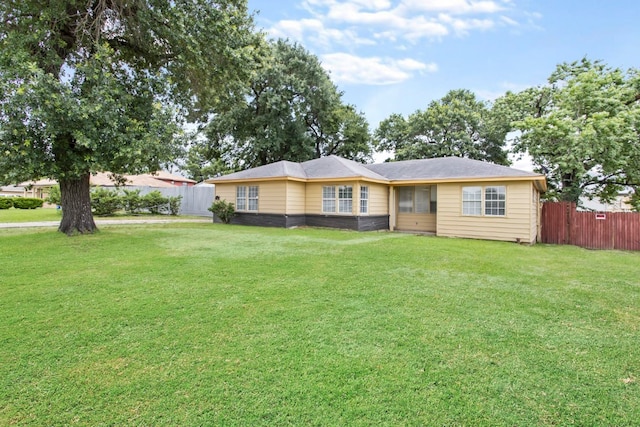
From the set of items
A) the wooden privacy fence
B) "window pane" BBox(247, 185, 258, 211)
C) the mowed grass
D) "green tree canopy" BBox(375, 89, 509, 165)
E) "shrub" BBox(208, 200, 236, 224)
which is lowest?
the mowed grass

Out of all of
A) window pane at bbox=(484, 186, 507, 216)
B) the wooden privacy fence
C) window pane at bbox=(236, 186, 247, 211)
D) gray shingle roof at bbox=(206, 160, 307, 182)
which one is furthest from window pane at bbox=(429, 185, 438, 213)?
window pane at bbox=(236, 186, 247, 211)

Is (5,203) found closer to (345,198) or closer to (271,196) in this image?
(271,196)

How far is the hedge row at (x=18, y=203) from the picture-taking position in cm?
2366

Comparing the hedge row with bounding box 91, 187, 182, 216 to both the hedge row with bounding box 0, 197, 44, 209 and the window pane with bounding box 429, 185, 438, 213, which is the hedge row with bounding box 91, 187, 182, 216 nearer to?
the hedge row with bounding box 0, 197, 44, 209

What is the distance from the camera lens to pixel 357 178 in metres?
12.9

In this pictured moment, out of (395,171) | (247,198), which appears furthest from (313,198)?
(395,171)

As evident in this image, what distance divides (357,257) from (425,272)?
5.46ft

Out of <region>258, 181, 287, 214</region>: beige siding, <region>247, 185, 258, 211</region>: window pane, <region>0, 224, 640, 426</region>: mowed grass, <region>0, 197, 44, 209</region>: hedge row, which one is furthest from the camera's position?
<region>0, 197, 44, 209</region>: hedge row

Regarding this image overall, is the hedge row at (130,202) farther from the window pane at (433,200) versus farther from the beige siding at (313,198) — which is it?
the window pane at (433,200)

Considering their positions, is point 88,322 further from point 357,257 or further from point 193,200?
point 193,200

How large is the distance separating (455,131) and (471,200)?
12111 millimetres

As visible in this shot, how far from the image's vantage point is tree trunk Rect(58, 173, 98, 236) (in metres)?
9.72

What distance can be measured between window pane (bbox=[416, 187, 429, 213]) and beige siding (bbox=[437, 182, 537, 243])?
4.09ft

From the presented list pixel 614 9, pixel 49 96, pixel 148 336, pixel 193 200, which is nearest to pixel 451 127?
pixel 614 9
